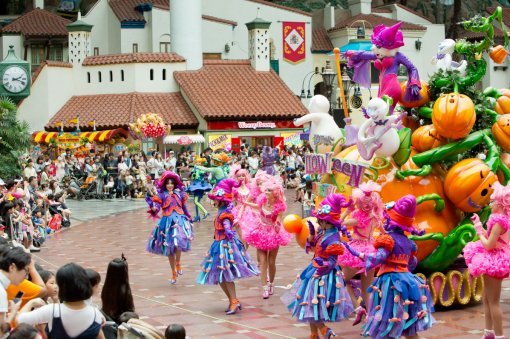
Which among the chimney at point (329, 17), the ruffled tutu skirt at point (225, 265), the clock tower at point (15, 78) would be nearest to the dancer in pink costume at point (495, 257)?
the ruffled tutu skirt at point (225, 265)

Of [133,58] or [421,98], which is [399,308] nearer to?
[421,98]

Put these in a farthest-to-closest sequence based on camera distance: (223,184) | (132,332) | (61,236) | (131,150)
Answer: (131,150) < (61,236) < (223,184) < (132,332)

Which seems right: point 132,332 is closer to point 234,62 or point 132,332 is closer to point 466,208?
point 466,208

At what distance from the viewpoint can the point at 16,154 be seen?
2380 cm

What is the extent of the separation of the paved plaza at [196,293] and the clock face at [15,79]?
15.9 m

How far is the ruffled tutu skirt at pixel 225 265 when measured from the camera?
41.3ft

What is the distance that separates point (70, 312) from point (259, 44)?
38535 mm

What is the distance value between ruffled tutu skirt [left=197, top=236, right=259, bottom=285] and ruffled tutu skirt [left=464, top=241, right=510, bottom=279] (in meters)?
3.22

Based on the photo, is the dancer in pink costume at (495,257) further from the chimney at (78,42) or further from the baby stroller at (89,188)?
the chimney at (78,42)

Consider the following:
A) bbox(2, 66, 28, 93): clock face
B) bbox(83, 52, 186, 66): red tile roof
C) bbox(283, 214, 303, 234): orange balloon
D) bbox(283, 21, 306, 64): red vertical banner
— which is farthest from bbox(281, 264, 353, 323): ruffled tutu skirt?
bbox(283, 21, 306, 64): red vertical banner

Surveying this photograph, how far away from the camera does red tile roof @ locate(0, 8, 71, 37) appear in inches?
1906

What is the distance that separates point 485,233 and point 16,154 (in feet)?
50.9

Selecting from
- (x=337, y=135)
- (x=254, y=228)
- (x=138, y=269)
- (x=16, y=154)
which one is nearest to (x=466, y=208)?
(x=337, y=135)

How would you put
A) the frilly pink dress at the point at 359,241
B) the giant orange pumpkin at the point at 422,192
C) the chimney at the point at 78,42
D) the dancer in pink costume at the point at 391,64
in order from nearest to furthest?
the frilly pink dress at the point at 359,241, the giant orange pumpkin at the point at 422,192, the dancer in pink costume at the point at 391,64, the chimney at the point at 78,42
